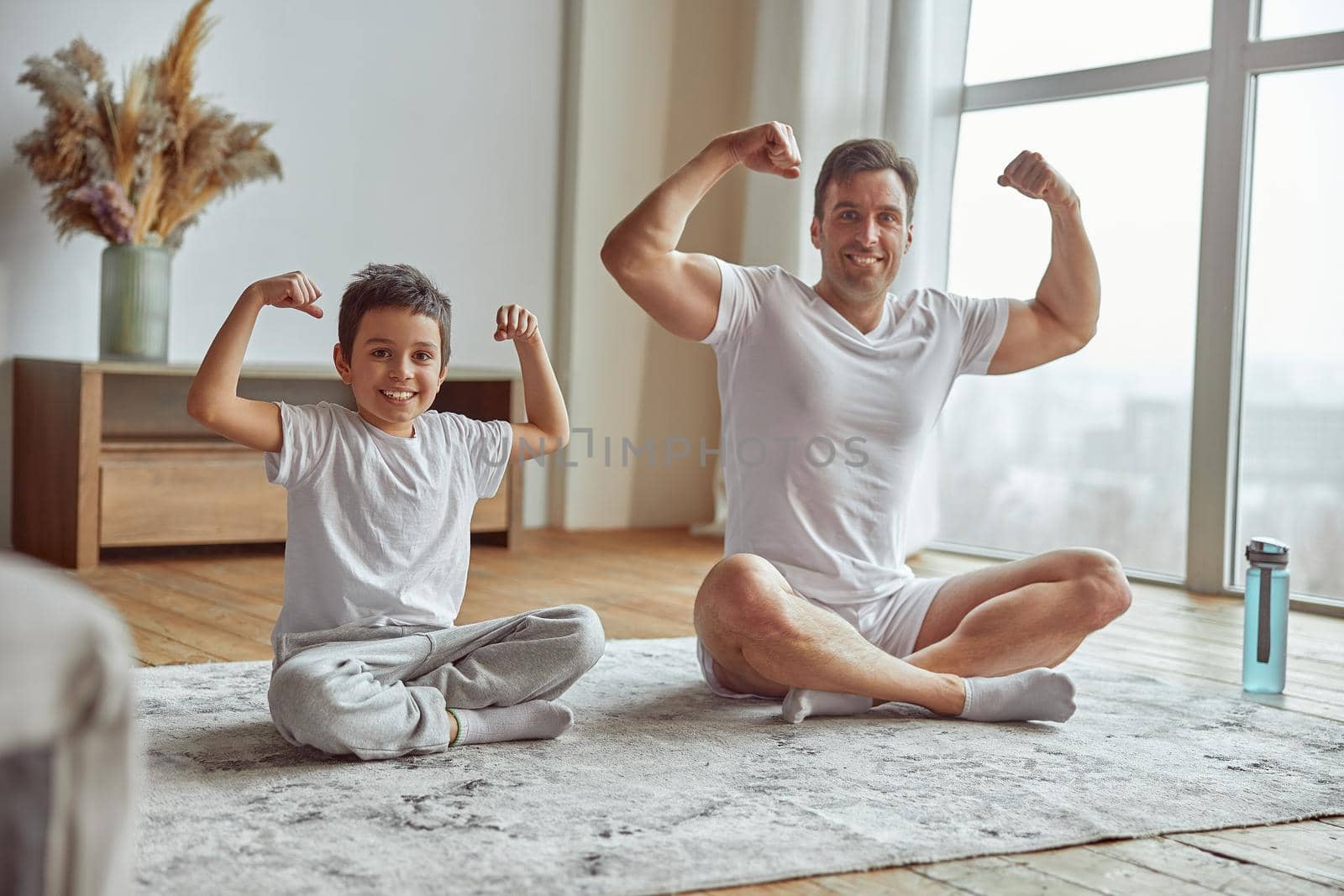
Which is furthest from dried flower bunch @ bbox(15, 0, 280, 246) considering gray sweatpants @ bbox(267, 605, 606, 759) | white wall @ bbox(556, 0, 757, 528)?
gray sweatpants @ bbox(267, 605, 606, 759)

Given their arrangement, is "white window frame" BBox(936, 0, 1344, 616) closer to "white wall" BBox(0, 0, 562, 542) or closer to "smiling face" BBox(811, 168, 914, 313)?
"smiling face" BBox(811, 168, 914, 313)

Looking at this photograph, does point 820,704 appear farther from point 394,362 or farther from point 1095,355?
point 1095,355

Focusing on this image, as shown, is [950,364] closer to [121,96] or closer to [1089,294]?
[1089,294]

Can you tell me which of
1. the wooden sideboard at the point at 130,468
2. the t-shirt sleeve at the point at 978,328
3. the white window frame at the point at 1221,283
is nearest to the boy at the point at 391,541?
the t-shirt sleeve at the point at 978,328

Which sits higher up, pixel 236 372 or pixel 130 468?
pixel 236 372

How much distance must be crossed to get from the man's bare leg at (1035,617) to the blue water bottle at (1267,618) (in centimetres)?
41

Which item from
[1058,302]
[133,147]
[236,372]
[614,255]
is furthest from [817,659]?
[133,147]

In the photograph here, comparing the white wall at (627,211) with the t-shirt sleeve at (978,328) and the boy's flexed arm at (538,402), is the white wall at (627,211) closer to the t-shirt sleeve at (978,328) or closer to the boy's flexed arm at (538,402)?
the t-shirt sleeve at (978,328)

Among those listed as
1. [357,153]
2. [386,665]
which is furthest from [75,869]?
[357,153]

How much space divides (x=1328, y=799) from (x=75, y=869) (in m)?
1.50

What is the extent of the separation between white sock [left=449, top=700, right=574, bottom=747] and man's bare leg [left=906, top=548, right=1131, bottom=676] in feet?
1.78

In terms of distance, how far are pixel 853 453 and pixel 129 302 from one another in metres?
2.11

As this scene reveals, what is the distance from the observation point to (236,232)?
390 cm

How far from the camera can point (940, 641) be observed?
2.15 meters
